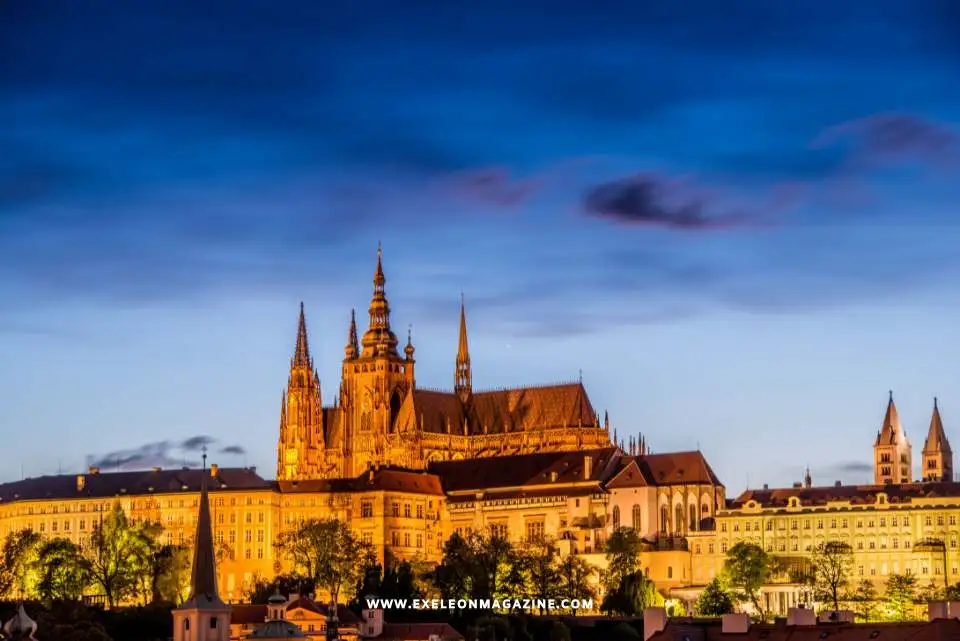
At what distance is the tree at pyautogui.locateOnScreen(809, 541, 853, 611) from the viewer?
7210 inches

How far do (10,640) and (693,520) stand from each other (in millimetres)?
98355

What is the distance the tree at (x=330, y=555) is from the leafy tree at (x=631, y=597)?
21.2 m

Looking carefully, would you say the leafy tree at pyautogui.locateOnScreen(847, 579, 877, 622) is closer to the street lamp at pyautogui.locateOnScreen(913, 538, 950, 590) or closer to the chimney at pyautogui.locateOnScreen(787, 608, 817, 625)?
the street lamp at pyautogui.locateOnScreen(913, 538, 950, 590)

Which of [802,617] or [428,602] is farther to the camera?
[428,602]

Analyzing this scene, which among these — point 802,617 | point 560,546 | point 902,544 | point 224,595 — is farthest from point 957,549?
point 802,617

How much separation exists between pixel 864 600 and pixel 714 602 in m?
13.0

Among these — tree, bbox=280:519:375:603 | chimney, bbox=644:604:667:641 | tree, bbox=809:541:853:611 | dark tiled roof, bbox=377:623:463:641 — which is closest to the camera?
chimney, bbox=644:604:667:641

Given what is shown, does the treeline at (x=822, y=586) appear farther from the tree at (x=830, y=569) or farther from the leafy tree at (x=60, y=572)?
the leafy tree at (x=60, y=572)

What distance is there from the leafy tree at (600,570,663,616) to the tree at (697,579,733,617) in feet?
11.6

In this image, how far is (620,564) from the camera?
186125 millimetres

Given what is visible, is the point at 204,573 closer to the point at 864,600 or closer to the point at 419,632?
the point at 419,632

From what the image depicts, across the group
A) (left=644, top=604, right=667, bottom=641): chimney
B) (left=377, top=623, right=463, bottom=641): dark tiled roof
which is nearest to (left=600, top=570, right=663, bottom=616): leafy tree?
(left=377, top=623, right=463, bottom=641): dark tiled roof

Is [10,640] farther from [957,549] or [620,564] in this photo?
[957,549]

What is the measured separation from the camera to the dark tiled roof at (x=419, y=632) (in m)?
145
